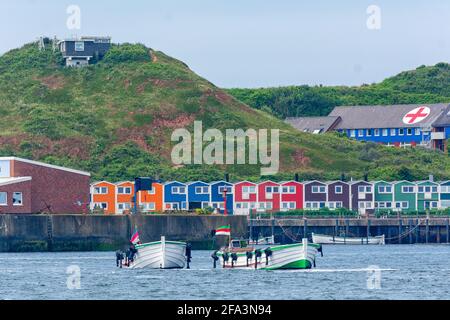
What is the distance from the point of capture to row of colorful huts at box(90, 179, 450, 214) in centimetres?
15200

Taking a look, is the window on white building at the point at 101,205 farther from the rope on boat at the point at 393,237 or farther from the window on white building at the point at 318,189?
the window on white building at the point at 318,189

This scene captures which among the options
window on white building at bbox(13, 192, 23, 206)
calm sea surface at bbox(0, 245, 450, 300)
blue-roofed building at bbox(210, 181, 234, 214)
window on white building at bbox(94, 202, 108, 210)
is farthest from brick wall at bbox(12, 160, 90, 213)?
blue-roofed building at bbox(210, 181, 234, 214)

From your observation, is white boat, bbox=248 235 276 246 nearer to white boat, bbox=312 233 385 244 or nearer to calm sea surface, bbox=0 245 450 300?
white boat, bbox=312 233 385 244

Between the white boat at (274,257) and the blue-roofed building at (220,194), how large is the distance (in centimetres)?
6532

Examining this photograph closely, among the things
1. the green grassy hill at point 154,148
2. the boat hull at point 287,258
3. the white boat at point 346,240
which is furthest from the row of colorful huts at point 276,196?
the boat hull at point 287,258

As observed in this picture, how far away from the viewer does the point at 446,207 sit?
164m

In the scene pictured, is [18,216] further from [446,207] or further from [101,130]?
[101,130]

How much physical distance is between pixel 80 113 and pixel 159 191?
47198mm

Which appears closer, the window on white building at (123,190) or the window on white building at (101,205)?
the window on white building at (101,205)

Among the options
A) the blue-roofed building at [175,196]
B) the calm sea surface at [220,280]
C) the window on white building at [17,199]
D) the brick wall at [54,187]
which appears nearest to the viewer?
the calm sea surface at [220,280]

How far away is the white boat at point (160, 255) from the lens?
3541 inches

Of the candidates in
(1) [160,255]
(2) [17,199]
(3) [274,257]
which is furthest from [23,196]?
(3) [274,257]

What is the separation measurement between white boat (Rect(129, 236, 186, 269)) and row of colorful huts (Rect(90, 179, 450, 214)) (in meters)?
56.1

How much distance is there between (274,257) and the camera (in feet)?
285
